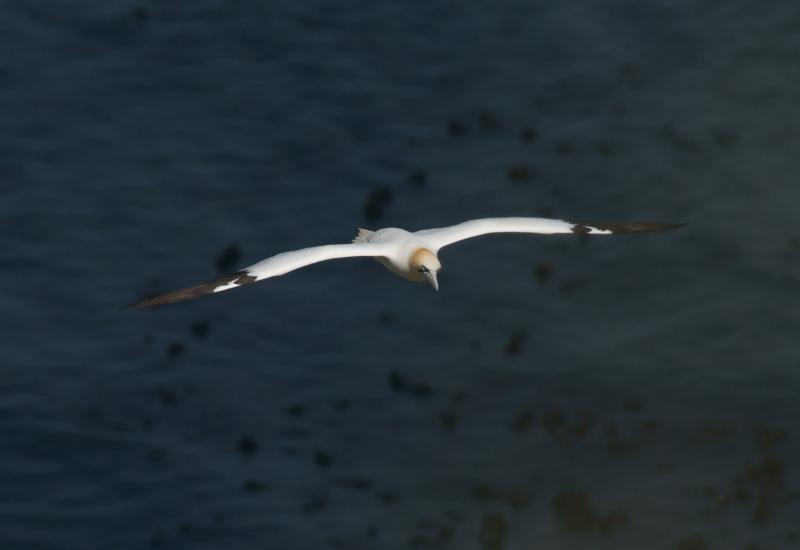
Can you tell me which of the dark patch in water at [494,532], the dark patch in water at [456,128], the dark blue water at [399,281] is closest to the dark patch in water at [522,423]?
the dark blue water at [399,281]

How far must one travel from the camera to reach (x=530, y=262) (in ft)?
91.7

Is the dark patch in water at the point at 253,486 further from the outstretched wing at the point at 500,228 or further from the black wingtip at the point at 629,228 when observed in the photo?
the black wingtip at the point at 629,228

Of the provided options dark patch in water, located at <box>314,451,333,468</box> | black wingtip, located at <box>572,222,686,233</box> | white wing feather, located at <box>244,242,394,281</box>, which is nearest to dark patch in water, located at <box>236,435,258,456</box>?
dark patch in water, located at <box>314,451,333,468</box>

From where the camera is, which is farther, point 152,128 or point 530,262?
point 152,128

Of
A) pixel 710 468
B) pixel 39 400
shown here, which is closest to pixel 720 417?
pixel 710 468

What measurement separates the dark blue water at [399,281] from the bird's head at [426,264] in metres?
4.81

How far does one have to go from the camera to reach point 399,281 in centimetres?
2722

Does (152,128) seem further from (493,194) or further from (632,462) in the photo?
(632,462)

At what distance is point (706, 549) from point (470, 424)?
13.0 ft

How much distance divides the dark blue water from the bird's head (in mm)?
4807

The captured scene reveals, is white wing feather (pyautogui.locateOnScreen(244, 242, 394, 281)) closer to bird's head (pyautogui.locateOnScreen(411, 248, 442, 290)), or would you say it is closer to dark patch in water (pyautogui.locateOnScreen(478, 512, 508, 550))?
bird's head (pyautogui.locateOnScreen(411, 248, 442, 290))

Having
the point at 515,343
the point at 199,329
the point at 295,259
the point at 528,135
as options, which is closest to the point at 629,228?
the point at 295,259

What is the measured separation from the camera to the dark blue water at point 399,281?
80.5ft

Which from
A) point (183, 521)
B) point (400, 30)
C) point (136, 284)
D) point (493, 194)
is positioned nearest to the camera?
point (183, 521)
